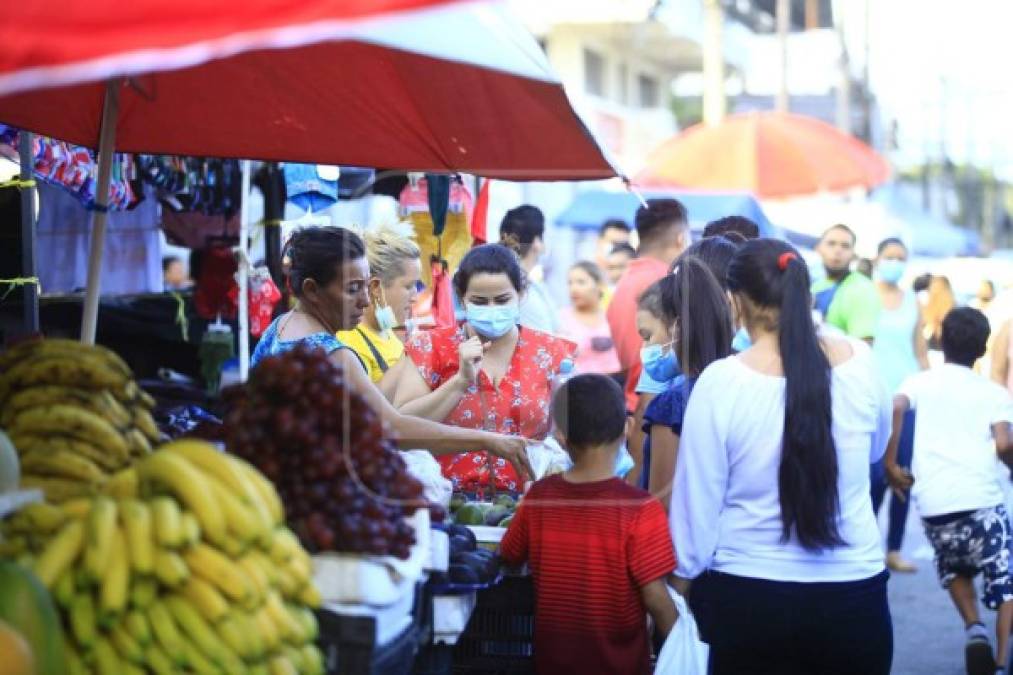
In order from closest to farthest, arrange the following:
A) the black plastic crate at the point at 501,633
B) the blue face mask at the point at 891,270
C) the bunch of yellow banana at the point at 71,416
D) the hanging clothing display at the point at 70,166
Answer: the bunch of yellow banana at the point at 71,416 → the black plastic crate at the point at 501,633 → the hanging clothing display at the point at 70,166 → the blue face mask at the point at 891,270

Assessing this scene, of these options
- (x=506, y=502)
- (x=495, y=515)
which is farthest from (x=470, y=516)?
(x=506, y=502)

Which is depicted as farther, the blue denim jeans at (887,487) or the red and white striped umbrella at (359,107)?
the blue denim jeans at (887,487)

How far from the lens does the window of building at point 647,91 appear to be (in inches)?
1444

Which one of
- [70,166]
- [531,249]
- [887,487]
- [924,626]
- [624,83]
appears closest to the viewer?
[70,166]

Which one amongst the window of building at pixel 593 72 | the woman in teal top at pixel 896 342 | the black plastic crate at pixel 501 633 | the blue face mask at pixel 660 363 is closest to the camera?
the black plastic crate at pixel 501 633

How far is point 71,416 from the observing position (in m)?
3.64

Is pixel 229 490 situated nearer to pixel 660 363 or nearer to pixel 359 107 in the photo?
pixel 359 107

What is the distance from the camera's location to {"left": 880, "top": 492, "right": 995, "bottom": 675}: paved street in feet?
25.5

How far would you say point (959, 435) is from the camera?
749 cm

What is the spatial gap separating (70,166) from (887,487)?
5.59 meters

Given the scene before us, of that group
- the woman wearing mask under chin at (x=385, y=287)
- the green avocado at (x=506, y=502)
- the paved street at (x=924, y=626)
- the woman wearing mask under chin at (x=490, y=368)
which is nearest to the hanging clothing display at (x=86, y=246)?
the woman wearing mask under chin at (x=385, y=287)

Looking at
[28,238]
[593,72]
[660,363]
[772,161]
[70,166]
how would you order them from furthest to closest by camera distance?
1. [593,72]
2. [772,161]
3. [70,166]
4. [28,238]
5. [660,363]

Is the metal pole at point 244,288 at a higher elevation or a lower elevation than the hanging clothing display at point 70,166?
lower

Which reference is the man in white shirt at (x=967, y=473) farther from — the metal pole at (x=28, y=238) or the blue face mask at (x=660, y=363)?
the metal pole at (x=28, y=238)
